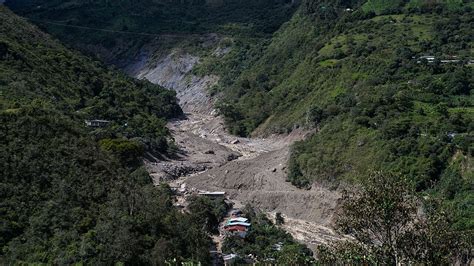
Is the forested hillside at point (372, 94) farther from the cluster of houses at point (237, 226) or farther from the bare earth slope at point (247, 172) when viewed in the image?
the cluster of houses at point (237, 226)

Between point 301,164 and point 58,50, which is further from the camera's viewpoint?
point 58,50

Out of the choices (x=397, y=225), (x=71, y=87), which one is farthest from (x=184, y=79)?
(x=397, y=225)

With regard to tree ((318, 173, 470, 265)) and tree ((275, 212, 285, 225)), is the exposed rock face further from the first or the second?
tree ((318, 173, 470, 265))

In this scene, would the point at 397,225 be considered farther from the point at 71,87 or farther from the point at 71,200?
the point at 71,87

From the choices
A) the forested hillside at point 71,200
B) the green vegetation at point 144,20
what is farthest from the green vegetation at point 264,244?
the green vegetation at point 144,20

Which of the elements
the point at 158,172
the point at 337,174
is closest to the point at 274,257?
the point at 337,174

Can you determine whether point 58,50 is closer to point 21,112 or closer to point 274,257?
point 21,112
